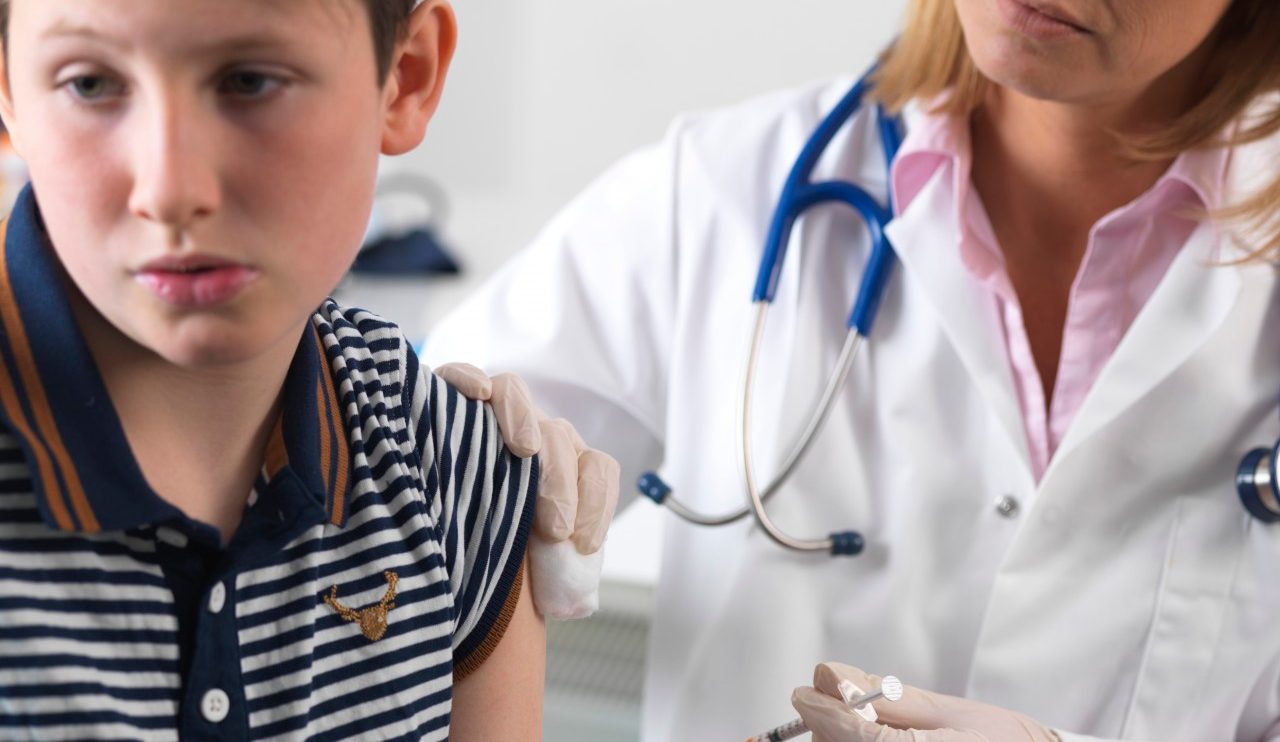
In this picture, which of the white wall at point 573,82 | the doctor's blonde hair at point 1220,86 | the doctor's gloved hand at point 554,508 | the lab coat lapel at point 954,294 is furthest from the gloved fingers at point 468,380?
the white wall at point 573,82

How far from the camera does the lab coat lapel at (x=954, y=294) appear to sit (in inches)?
46.8

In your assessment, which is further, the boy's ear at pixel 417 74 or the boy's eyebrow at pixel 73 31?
the boy's ear at pixel 417 74

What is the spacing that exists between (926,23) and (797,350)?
0.35 m

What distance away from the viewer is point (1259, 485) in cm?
113

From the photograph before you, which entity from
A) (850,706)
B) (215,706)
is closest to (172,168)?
(215,706)

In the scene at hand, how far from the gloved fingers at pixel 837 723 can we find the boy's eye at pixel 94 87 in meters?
0.62

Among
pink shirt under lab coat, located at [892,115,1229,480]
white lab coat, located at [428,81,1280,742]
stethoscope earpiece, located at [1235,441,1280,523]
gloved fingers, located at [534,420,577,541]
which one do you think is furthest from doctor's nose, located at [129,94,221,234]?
stethoscope earpiece, located at [1235,441,1280,523]

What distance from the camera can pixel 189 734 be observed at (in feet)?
2.30

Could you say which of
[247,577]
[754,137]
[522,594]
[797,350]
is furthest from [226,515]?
[754,137]

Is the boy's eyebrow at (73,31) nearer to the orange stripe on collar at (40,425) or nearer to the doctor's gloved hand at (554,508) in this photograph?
the orange stripe on collar at (40,425)

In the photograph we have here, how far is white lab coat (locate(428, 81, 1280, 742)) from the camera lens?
1.16m

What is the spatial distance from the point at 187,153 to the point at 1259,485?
0.90m

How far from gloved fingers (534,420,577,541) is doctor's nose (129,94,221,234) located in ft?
1.17

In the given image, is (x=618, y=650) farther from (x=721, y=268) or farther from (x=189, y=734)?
(x=189, y=734)
